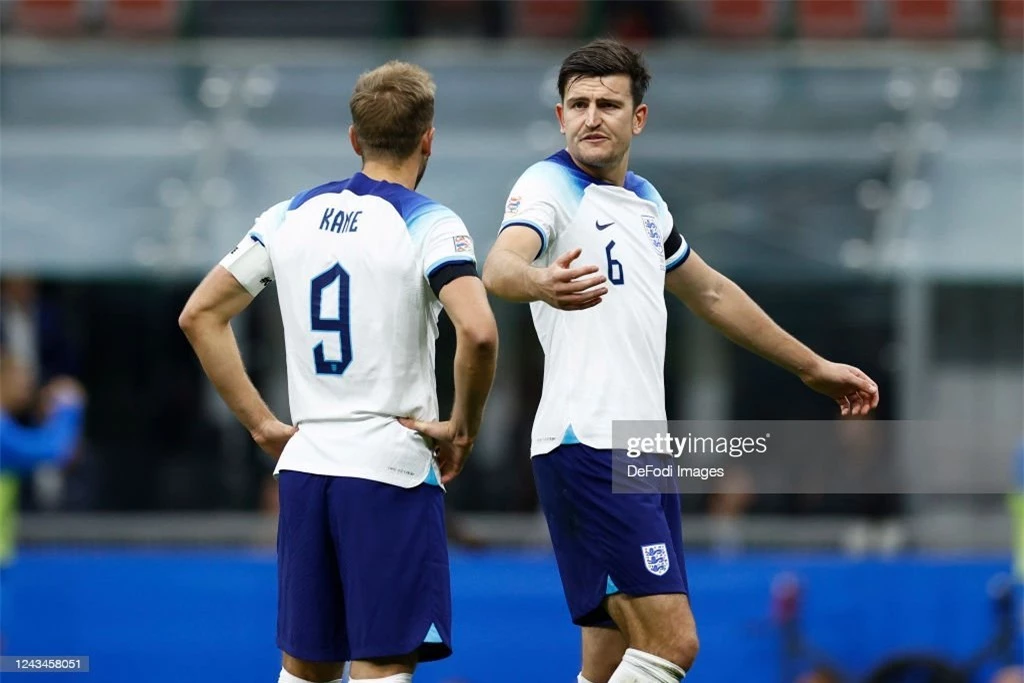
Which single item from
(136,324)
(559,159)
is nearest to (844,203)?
(136,324)

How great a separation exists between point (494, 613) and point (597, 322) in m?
4.55

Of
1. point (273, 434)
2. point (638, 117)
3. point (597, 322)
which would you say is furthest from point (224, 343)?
point (638, 117)

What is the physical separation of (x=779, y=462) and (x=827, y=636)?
2616 millimetres

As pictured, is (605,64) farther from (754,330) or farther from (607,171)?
(754,330)

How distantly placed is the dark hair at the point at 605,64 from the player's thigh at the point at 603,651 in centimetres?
174

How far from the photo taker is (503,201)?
41.0 ft

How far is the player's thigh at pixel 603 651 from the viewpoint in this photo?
17.3 feet

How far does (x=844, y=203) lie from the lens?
12.7 m

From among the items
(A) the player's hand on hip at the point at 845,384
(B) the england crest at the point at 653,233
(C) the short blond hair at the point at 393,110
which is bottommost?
(A) the player's hand on hip at the point at 845,384

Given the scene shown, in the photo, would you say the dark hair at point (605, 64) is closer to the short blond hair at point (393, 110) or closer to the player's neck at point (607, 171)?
the player's neck at point (607, 171)

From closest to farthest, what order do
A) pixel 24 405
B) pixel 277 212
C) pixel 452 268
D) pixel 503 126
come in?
1. pixel 452 268
2. pixel 277 212
3. pixel 24 405
4. pixel 503 126

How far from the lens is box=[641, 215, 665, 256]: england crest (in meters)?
5.33

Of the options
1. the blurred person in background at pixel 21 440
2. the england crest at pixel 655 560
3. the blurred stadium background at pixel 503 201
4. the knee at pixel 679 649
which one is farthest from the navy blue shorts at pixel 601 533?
the blurred person in background at pixel 21 440

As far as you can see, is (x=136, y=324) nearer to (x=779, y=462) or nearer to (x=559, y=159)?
(x=779, y=462)
